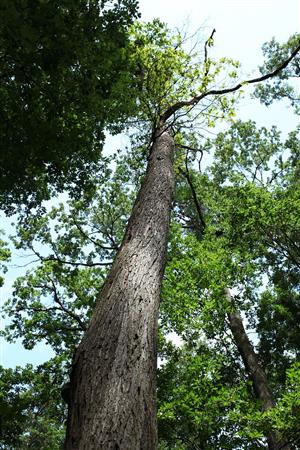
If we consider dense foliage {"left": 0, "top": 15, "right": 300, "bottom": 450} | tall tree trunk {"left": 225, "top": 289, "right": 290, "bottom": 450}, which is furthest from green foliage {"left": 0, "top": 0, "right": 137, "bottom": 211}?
tall tree trunk {"left": 225, "top": 289, "right": 290, "bottom": 450}

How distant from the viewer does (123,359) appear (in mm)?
2543

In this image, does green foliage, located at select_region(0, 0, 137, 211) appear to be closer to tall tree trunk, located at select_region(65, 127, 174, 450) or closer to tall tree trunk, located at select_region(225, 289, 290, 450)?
tall tree trunk, located at select_region(65, 127, 174, 450)

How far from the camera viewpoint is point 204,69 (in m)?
7.28

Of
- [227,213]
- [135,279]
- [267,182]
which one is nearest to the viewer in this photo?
[135,279]

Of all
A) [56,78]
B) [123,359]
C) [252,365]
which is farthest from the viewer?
[252,365]

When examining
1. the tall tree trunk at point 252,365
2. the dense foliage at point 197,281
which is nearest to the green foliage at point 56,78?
Result: the dense foliage at point 197,281

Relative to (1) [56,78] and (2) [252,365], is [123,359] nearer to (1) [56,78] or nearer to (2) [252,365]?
(1) [56,78]

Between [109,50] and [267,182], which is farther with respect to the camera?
[267,182]

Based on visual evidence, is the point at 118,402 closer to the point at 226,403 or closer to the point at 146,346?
the point at 146,346

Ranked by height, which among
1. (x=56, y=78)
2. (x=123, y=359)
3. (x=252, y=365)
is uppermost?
(x=56, y=78)

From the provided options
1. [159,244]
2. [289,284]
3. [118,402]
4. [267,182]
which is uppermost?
[267,182]

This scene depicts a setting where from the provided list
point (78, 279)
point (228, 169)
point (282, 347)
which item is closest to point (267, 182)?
point (228, 169)

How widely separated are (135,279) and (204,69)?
5390 mm

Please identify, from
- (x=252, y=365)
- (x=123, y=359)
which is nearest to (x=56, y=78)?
(x=123, y=359)
